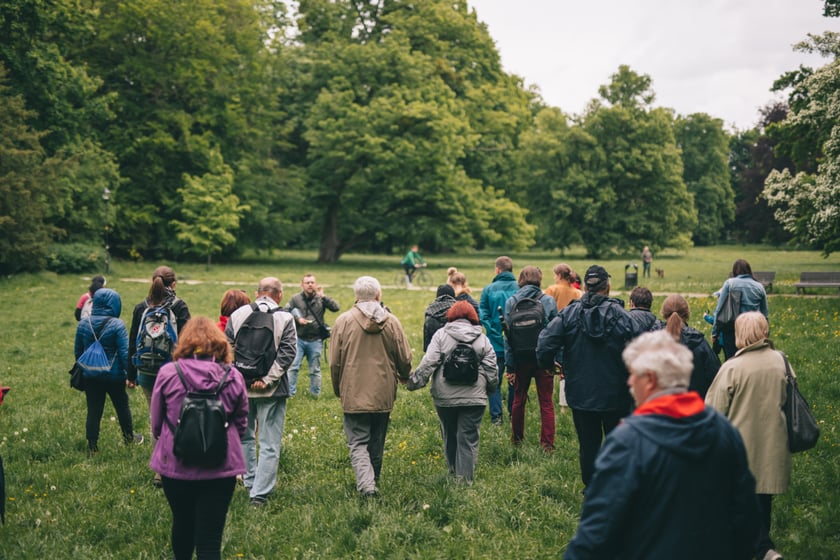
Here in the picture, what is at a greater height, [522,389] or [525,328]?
[525,328]

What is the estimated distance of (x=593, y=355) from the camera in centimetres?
612

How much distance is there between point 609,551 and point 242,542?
3.70m

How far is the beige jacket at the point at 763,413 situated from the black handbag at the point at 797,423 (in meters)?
0.04

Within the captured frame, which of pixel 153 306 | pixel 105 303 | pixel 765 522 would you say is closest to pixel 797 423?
pixel 765 522

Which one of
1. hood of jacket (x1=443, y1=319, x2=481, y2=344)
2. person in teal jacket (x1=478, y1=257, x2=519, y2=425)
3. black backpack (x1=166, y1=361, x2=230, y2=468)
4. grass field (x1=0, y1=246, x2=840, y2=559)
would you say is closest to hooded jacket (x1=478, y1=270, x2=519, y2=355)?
person in teal jacket (x1=478, y1=257, x2=519, y2=425)

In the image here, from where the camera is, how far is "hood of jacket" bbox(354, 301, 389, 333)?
6355 millimetres

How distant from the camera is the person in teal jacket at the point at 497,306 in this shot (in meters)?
8.97

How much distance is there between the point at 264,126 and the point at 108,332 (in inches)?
1538

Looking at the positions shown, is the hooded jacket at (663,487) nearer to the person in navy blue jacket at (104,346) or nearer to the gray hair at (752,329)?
the gray hair at (752,329)

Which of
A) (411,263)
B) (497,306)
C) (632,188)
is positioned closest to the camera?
(497,306)

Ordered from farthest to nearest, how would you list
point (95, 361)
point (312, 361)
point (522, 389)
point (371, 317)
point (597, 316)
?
1. point (312, 361)
2. point (522, 389)
3. point (95, 361)
4. point (371, 317)
5. point (597, 316)

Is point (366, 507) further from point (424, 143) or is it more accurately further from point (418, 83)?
point (418, 83)

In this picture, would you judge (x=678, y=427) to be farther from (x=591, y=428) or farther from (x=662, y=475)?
(x=591, y=428)

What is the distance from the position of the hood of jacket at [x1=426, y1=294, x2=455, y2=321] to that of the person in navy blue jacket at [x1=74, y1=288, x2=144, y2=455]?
11.3 ft
